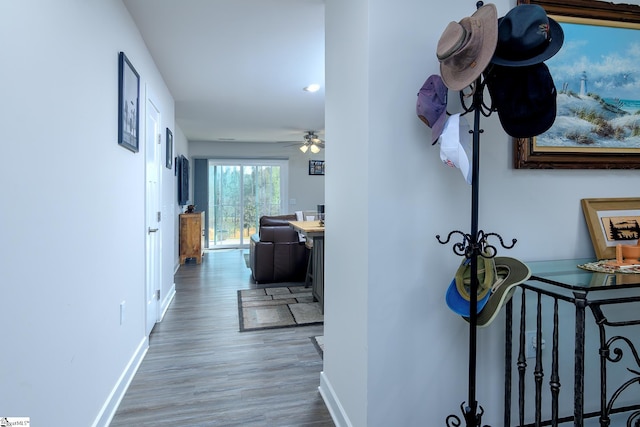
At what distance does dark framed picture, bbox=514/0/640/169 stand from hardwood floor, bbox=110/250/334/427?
1838mm

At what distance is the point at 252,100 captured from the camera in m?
4.60

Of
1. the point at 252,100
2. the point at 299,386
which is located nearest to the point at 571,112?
the point at 299,386

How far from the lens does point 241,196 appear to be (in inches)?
335

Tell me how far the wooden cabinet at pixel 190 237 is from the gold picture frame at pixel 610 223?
5946 mm

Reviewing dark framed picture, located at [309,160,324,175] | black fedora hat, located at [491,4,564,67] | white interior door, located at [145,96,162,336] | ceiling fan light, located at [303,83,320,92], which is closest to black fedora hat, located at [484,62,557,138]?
black fedora hat, located at [491,4,564,67]

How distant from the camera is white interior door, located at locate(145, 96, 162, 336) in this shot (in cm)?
301

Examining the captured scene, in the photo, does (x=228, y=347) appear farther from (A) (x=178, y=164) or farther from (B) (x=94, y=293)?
(A) (x=178, y=164)

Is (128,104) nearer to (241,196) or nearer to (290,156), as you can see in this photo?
(241,196)

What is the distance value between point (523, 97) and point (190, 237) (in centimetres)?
610

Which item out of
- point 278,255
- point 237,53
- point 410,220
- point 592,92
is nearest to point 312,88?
point 237,53

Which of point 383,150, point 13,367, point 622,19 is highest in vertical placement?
point 622,19

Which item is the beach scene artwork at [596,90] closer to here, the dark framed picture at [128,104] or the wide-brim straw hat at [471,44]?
the wide-brim straw hat at [471,44]

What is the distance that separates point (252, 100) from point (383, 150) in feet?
11.5

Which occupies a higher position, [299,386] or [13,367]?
[13,367]
